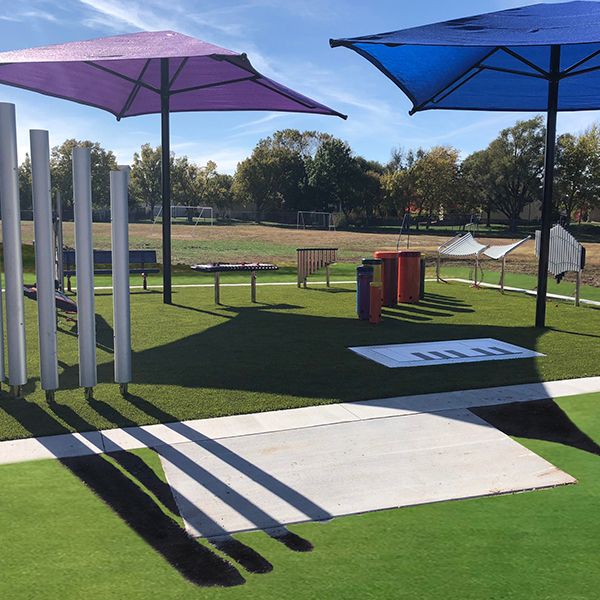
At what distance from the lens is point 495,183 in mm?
75625

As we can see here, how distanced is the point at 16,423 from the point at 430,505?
11.8 feet

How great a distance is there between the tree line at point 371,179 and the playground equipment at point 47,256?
6798 cm

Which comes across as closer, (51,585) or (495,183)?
(51,585)

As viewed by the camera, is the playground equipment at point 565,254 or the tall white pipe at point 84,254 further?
the playground equipment at point 565,254

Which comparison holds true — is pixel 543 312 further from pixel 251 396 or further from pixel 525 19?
pixel 251 396

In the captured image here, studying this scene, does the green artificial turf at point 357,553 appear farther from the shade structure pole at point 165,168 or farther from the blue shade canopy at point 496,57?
the shade structure pole at point 165,168

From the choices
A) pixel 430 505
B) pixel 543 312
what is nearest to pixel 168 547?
pixel 430 505

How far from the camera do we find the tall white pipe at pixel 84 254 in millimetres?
5715

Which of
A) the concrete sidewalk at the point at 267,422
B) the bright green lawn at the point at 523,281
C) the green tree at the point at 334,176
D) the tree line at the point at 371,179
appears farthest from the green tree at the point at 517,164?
the concrete sidewalk at the point at 267,422

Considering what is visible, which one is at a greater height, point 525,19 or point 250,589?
point 525,19

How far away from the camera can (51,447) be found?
4.98 meters

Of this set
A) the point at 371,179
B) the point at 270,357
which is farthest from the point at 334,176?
the point at 270,357

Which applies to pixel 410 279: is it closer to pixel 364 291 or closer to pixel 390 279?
pixel 390 279

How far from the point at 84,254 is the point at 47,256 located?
321mm
